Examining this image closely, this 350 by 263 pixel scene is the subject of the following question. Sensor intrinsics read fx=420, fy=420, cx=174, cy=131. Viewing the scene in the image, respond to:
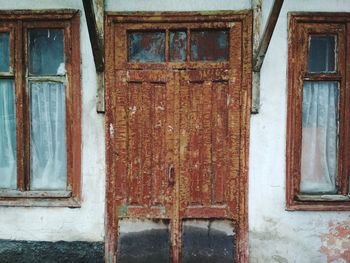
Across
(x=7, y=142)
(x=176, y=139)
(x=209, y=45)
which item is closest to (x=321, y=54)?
(x=209, y=45)

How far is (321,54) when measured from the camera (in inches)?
158

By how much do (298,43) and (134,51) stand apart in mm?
1554

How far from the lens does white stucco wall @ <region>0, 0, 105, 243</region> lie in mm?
3990

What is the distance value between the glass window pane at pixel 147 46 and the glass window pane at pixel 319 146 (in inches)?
58.0

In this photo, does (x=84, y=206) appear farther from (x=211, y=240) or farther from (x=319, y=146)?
(x=319, y=146)

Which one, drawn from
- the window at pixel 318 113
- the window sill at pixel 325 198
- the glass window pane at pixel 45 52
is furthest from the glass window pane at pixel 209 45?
the window sill at pixel 325 198

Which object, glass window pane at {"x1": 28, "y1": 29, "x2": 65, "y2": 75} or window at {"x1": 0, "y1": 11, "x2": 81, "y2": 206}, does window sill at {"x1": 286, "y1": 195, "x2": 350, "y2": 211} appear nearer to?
window at {"x1": 0, "y1": 11, "x2": 81, "y2": 206}

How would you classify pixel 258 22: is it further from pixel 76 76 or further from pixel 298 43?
pixel 76 76

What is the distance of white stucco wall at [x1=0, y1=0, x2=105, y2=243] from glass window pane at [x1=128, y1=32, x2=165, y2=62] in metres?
0.42

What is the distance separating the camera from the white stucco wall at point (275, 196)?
3957 mm

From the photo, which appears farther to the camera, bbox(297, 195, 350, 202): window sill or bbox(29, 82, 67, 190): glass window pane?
bbox(29, 82, 67, 190): glass window pane

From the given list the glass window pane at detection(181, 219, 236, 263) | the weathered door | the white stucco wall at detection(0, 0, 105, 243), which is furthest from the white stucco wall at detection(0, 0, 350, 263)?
the glass window pane at detection(181, 219, 236, 263)

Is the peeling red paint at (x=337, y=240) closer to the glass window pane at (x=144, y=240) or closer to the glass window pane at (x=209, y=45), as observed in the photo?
the glass window pane at (x=144, y=240)

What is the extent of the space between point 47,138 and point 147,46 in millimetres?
1321
